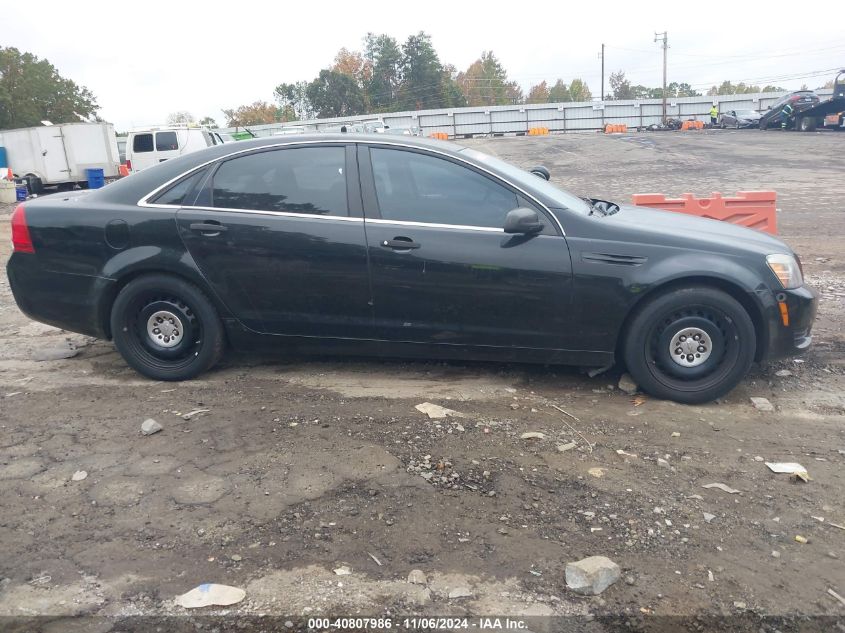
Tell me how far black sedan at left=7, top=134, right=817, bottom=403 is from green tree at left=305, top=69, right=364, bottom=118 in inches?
2971

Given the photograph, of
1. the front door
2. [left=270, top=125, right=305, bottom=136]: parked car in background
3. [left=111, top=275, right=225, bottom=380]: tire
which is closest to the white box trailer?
[left=270, top=125, right=305, bottom=136]: parked car in background

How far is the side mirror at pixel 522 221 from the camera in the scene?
4.34m

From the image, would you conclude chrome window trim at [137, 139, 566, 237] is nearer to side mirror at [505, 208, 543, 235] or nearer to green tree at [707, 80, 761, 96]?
side mirror at [505, 208, 543, 235]

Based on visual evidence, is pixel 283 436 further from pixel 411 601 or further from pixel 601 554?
pixel 601 554

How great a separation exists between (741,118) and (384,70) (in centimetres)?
5046

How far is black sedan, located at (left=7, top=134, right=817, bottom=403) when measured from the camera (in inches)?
174

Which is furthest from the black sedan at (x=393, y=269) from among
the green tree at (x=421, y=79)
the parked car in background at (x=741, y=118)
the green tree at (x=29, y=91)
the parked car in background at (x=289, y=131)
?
the green tree at (x=421, y=79)

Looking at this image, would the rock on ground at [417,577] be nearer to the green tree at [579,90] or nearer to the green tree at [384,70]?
the green tree at [384,70]

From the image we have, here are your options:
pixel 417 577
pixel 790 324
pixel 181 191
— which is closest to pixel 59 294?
pixel 181 191

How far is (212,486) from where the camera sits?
3475 millimetres

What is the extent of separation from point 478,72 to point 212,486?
3891 inches

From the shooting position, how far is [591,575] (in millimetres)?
2738

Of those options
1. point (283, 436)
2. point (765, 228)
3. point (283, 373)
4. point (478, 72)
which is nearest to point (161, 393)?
point (283, 373)

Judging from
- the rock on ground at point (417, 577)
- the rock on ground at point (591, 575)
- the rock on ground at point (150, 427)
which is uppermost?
the rock on ground at point (150, 427)
